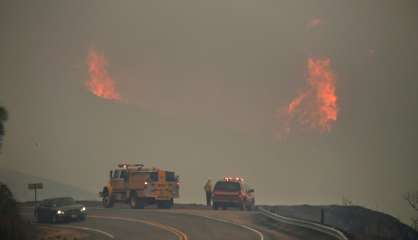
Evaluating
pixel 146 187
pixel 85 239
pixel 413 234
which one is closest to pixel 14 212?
pixel 85 239

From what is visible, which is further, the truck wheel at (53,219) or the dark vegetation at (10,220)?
the truck wheel at (53,219)

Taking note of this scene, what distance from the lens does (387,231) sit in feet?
176

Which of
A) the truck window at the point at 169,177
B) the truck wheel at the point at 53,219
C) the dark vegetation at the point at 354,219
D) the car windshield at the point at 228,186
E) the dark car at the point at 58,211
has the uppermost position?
the truck window at the point at 169,177

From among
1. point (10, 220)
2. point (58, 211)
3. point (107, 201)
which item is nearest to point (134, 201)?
point (107, 201)

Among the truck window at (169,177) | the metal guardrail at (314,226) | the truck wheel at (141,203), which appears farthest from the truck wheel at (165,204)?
the metal guardrail at (314,226)

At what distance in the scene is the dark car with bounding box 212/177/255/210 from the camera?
47031mm

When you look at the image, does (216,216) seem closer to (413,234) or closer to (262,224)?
(262,224)

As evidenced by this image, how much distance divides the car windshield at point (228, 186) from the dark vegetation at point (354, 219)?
5.82 metres

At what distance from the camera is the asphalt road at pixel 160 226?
3111cm

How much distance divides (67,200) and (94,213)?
4031 mm

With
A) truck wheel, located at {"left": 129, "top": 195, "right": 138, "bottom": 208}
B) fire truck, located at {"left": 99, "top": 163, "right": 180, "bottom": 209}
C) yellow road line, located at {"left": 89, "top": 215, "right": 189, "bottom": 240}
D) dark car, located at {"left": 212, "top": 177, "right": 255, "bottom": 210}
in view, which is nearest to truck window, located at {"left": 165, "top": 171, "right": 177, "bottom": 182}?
fire truck, located at {"left": 99, "top": 163, "right": 180, "bottom": 209}

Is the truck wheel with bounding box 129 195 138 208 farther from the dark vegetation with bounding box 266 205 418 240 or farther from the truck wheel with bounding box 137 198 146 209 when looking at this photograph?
the dark vegetation with bounding box 266 205 418 240

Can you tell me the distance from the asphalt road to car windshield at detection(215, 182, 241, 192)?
5.05 m

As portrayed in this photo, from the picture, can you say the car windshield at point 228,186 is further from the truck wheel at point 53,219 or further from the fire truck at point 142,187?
the truck wheel at point 53,219
